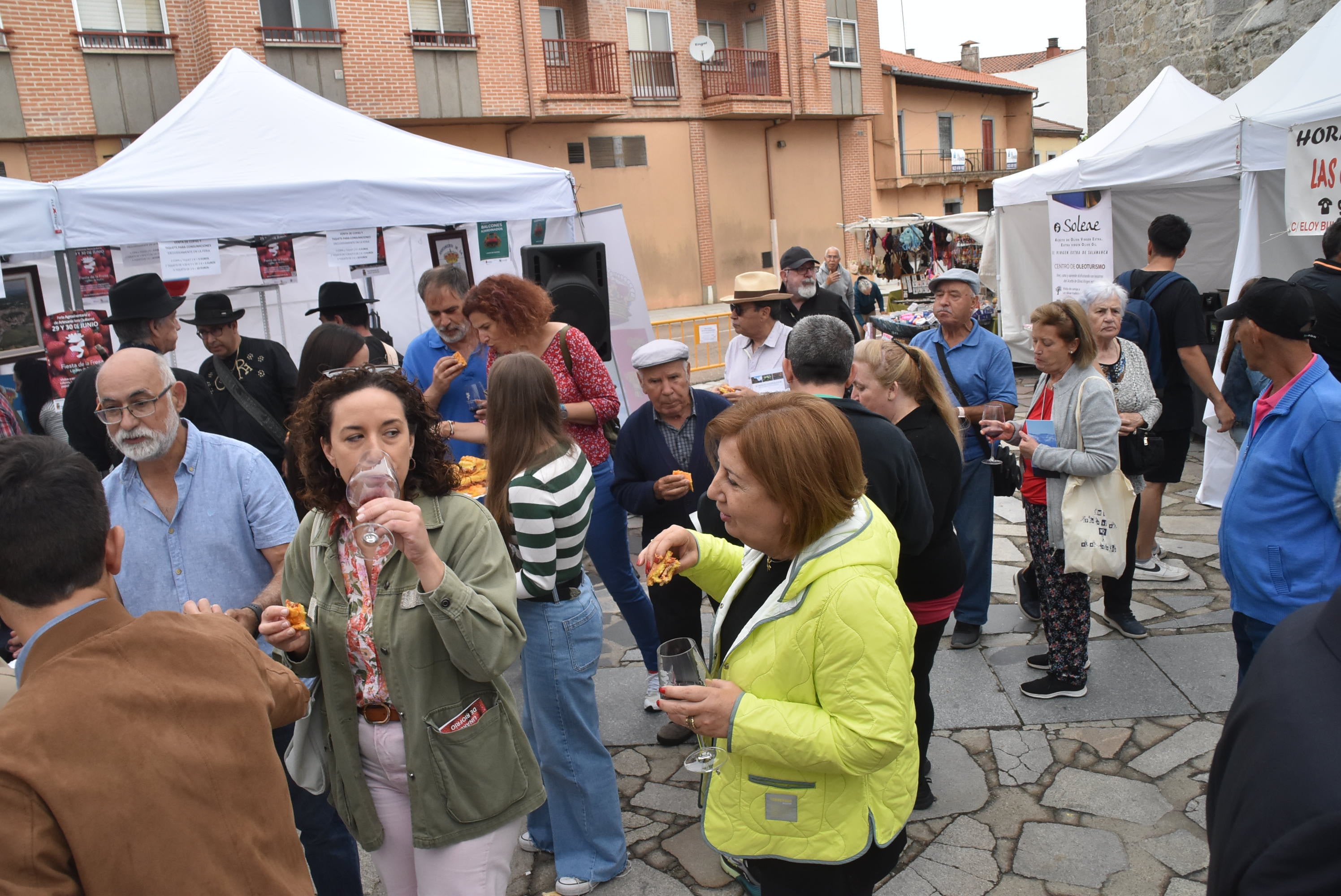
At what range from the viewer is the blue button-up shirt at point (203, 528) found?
8.60 feet

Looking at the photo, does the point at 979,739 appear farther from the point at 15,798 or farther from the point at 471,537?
the point at 15,798

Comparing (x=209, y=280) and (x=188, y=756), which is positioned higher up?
(x=209, y=280)

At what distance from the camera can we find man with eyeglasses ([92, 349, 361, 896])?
2600 mm

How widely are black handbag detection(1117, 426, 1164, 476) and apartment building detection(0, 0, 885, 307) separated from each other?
739 inches

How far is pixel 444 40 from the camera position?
20625 millimetres

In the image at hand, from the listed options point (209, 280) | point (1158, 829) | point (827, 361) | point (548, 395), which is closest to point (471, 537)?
point (548, 395)

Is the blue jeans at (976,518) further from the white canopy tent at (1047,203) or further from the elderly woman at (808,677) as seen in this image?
the white canopy tent at (1047,203)

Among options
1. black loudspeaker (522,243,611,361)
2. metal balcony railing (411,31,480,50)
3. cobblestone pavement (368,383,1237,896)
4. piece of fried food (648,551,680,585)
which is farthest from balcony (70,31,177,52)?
piece of fried food (648,551,680,585)

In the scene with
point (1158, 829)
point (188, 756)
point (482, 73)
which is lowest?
point (1158, 829)

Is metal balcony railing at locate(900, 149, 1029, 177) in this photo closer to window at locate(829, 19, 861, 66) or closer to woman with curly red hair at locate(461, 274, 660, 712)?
window at locate(829, 19, 861, 66)

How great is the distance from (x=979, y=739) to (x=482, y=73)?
68.5 ft

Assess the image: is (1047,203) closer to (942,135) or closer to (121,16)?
(121,16)

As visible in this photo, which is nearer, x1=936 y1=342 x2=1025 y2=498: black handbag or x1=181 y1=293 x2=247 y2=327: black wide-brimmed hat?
x1=936 y1=342 x2=1025 y2=498: black handbag

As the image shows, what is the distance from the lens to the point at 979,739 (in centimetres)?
385
